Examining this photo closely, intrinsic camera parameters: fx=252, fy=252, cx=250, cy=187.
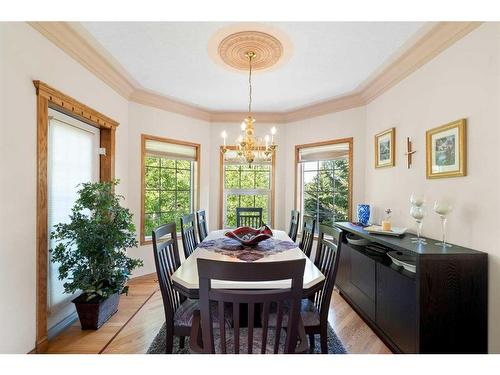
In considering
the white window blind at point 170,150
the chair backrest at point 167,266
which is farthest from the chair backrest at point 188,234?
the white window blind at point 170,150

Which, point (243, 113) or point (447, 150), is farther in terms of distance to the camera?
point (243, 113)

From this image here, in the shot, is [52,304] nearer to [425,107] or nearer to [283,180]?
[283,180]

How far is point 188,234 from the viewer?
8.25ft

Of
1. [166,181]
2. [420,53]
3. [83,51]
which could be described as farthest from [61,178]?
[420,53]

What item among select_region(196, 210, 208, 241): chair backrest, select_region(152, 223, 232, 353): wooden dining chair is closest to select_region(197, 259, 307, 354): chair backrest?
select_region(152, 223, 232, 353): wooden dining chair

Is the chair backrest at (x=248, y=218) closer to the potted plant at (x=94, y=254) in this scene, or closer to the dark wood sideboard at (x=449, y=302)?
the potted plant at (x=94, y=254)

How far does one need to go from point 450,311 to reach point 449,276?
23cm

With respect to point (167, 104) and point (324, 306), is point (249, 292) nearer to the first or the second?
point (324, 306)

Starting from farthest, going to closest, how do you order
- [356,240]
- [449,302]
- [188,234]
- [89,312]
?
[356,240], [188,234], [89,312], [449,302]

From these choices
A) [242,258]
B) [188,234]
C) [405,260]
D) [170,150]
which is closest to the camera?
[242,258]

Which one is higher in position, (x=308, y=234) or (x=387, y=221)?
(x=387, y=221)

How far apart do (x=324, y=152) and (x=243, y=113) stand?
1.45m

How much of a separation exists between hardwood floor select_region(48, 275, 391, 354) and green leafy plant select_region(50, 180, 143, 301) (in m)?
0.31
